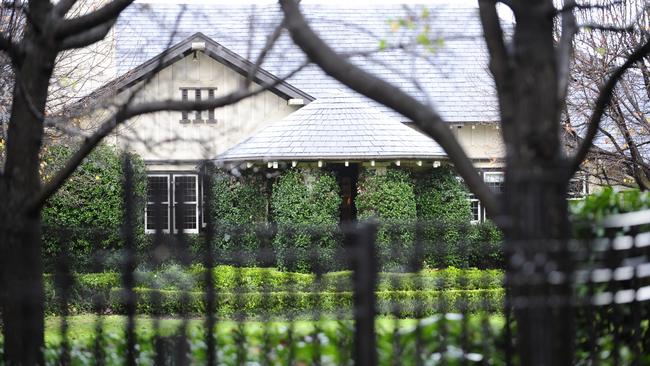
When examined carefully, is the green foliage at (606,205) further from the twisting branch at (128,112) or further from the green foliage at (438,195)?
the green foliage at (438,195)

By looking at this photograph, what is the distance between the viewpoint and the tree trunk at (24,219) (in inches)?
182

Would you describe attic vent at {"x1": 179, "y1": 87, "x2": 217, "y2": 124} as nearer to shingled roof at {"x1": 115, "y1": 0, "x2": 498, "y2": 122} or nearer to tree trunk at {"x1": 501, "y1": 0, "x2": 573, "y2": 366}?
shingled roof at {"x1": 115, "y1": 0, "x2": 498, "y2": 122}

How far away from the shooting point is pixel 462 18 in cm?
3169

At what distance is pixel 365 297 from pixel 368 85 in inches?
64.6

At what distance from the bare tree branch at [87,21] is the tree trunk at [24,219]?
13 centimetres

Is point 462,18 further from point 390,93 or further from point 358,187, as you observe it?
point 390,93

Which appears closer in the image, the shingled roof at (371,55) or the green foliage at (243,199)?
the green foliage at (243,199)

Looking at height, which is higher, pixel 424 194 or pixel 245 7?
pixel 245 7

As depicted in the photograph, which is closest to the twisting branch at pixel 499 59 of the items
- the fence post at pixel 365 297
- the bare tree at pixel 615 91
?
the fence post at pixel 365 297

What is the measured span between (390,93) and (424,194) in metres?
19.9

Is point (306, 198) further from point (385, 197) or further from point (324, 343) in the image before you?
point (324, 343)

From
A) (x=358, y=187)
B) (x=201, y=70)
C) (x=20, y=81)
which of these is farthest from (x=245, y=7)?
(x=20, y=81)

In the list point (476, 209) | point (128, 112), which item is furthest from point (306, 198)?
point (128, 112)

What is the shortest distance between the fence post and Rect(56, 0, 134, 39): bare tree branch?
112 inches
